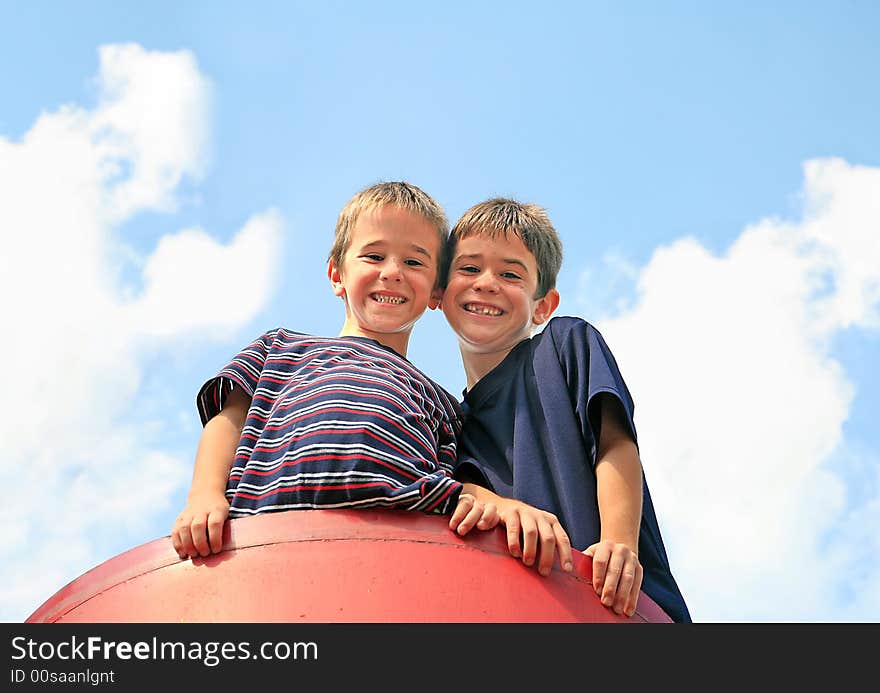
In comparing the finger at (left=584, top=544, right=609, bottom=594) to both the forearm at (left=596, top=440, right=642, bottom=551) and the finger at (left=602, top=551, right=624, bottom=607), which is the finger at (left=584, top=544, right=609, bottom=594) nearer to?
the finger at (left=602, top=551, right=624, bottom=607)

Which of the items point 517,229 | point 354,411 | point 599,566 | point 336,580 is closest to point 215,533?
point 336,580

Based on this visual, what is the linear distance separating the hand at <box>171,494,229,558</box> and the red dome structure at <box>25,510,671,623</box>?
0.02 m

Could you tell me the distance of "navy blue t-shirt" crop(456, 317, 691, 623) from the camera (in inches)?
114

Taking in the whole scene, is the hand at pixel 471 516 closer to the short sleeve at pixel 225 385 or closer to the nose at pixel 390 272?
the short sleeve at pixel 225 385

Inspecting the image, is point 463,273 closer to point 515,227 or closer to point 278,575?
point 515,227

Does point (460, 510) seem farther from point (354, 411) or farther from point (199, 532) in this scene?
point (199, 532)

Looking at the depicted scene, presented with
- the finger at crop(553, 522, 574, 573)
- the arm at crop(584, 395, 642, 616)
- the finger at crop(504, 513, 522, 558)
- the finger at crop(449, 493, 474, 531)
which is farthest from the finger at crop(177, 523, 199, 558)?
the arm at crop(584, 395, 642, 616)

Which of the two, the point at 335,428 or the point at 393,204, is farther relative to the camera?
the point at 393,204

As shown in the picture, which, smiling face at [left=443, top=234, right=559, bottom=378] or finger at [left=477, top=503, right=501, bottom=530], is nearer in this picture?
finger at [left=477, top=503, right=501, bottom=530]

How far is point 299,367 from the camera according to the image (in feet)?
10.2

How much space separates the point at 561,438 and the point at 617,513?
0.93ft

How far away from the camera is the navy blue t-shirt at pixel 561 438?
2.89 metres

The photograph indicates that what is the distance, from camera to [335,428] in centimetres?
263
